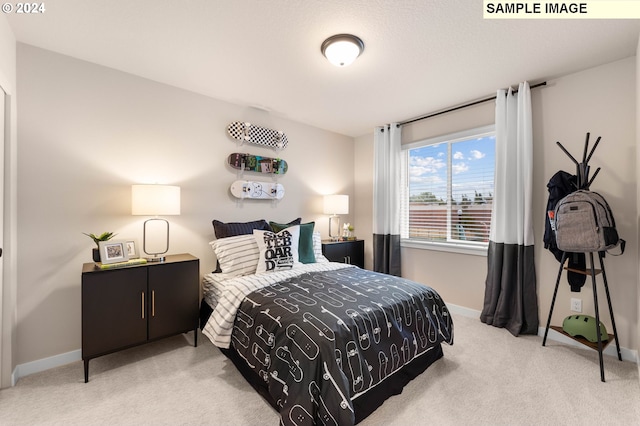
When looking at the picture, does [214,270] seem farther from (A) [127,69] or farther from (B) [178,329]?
(A) [127,69]

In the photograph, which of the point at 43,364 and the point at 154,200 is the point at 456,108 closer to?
the point at 154,200

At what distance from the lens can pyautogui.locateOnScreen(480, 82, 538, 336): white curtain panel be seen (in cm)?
272

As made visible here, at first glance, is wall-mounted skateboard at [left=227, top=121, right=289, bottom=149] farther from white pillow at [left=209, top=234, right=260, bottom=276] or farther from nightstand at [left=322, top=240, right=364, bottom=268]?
nightstand at [left=322, top=240, right=364, bottom=268]

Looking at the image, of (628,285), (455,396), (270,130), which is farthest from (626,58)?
(270,130)

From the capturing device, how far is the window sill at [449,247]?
10.4 ft

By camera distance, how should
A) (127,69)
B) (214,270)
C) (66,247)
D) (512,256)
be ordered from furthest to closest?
(214,270), (512,256), (127,69), (66,247)

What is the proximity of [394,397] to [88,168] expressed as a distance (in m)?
3.03

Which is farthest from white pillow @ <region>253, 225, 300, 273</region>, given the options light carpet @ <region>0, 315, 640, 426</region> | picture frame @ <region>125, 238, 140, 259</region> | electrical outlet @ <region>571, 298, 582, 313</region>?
electrical outlet @ <region>571, 298, 582, 313</region>

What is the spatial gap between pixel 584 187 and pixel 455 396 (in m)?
2.02

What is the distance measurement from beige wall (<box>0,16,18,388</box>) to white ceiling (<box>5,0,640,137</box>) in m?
0.31

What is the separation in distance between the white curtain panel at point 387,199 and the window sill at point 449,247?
0.57 ft

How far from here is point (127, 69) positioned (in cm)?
252

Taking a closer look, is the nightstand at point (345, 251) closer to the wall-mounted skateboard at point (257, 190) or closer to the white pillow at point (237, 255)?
the wall-mounted skateboard at point (257, 190)

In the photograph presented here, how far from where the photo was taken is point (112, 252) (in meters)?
2.21
